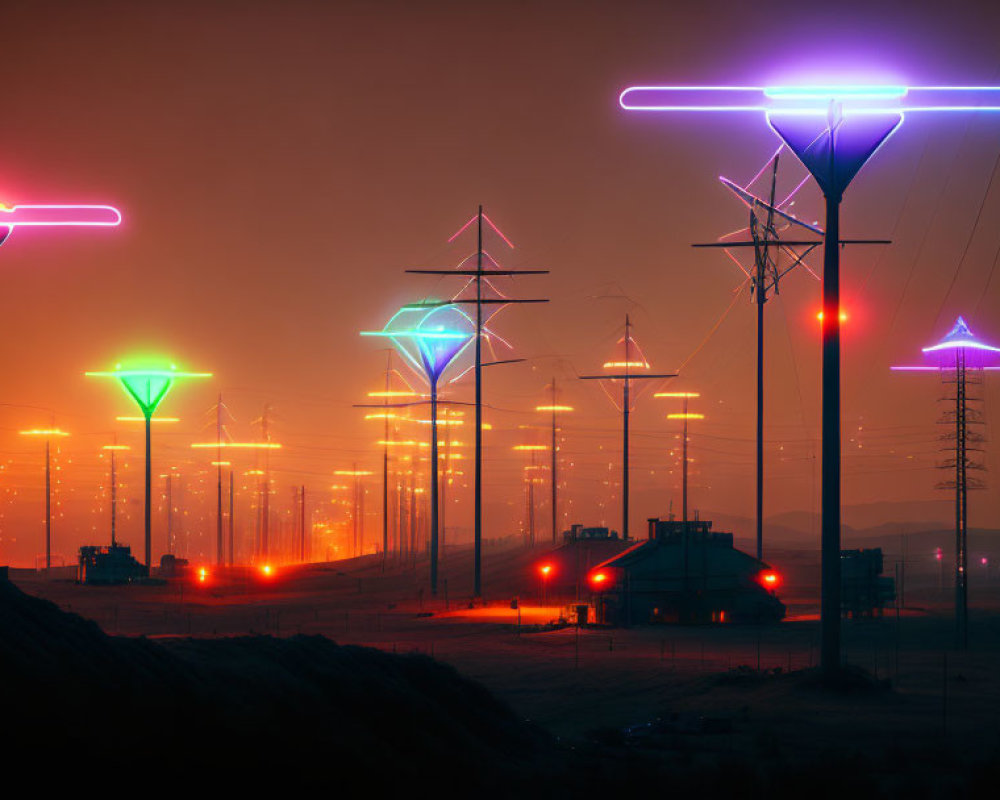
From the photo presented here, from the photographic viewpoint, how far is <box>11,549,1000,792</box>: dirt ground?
84.9 feet

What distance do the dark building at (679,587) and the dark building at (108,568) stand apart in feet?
120

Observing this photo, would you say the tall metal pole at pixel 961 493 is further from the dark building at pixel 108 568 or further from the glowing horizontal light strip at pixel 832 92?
the dark building at pixel 108 568

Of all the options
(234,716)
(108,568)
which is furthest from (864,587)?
(108,568)

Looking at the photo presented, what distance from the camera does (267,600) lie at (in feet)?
235

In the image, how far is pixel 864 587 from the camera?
5772 cm

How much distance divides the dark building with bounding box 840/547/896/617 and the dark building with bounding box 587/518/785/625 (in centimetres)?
489

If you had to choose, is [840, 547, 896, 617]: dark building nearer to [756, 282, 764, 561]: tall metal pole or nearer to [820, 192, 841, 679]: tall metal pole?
[756, 282, 764, 561]: tall metal pole

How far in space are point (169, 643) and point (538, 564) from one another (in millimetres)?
59995

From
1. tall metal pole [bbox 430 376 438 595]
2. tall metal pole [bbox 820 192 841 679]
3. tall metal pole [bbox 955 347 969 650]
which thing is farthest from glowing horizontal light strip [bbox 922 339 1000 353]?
tall metal pole [bbox 430 376 438 595]

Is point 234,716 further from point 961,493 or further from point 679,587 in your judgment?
point 679,587

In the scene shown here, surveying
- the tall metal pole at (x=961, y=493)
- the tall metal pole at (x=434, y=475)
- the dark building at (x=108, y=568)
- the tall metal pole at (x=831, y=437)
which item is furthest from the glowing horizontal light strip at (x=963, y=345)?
the dark building at (x=108, y=568)

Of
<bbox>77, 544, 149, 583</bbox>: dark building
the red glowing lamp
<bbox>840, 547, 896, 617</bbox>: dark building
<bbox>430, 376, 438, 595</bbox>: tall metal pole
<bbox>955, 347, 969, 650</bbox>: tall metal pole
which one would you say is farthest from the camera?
<bbox>77, 544, 149, 583</bbox>: dark building

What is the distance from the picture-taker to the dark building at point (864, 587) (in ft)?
189

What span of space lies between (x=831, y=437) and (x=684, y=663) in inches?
373
